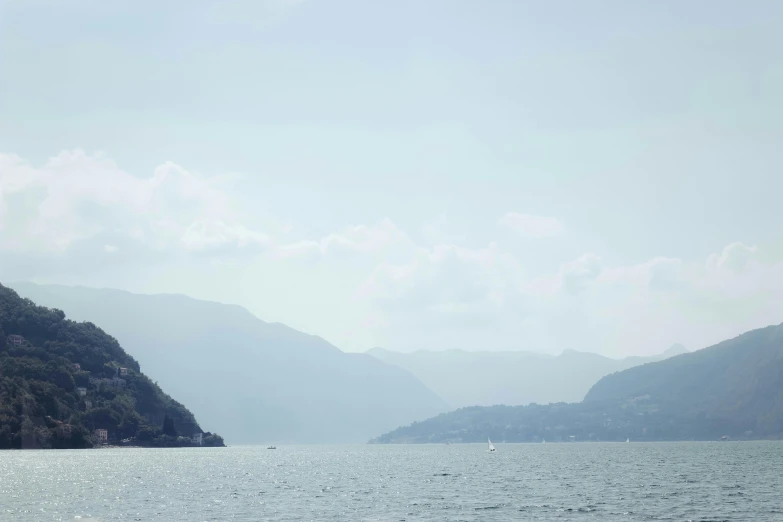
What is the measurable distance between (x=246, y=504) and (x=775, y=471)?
4262 inches

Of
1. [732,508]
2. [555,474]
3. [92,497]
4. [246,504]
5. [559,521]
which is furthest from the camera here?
[555,474]

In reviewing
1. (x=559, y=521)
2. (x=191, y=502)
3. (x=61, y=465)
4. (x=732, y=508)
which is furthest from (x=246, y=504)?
(x=61, y=465)

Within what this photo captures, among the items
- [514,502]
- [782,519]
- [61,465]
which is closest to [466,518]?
[514,502]

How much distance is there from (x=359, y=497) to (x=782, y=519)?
1975 inches

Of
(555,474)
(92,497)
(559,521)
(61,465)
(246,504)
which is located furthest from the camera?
(61,465)

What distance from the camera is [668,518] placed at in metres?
80.6

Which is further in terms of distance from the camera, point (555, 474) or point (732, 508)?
point (555, 474)

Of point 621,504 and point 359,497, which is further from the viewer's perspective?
point 359,497

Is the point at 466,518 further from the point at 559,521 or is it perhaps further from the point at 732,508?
the point at 732,508

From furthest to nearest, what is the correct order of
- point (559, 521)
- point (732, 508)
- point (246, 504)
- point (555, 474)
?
1. point (555, 474)
2. point (246, 504)
3. point (732, 508)
4. point (559, 521)

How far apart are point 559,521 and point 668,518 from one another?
11402 millimetres

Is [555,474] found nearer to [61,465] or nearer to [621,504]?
[621,504]

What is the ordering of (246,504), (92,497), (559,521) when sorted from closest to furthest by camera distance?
(559,521)
(246,504)
(92,497)

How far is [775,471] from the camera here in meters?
155
